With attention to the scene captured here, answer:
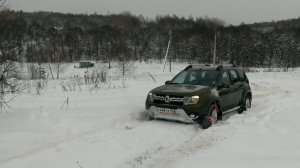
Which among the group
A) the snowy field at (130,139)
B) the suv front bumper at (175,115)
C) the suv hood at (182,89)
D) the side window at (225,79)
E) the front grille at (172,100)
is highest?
the side window at (225,79)

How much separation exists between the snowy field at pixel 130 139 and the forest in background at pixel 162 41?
5958 centimetres

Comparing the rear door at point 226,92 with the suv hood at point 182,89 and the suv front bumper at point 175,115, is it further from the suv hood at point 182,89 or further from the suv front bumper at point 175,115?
the suv front bumper at point 175,115

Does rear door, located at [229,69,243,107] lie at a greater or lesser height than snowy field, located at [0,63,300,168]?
greater

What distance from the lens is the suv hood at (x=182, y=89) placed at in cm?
970

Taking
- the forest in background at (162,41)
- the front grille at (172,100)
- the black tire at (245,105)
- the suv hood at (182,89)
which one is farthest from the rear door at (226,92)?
the forest in background at (162,41)

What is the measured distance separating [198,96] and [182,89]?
21.7 inches

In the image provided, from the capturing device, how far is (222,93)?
10773mm

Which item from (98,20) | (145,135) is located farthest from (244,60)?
(145,135)

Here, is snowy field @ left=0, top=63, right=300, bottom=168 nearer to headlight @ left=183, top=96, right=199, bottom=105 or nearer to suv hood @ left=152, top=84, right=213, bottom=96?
headlight @ left=183, top=96, right=199, bottom=105

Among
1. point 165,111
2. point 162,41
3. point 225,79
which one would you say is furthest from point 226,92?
point 162,41

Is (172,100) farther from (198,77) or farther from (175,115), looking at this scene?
(198,77)

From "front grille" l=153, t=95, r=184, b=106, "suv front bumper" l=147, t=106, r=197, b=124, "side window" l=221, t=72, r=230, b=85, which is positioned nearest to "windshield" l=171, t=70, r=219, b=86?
"side window" l=221, t=72, r=230, b=85

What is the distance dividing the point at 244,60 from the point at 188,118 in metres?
80.9

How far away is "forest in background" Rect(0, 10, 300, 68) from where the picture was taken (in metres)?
87.4
